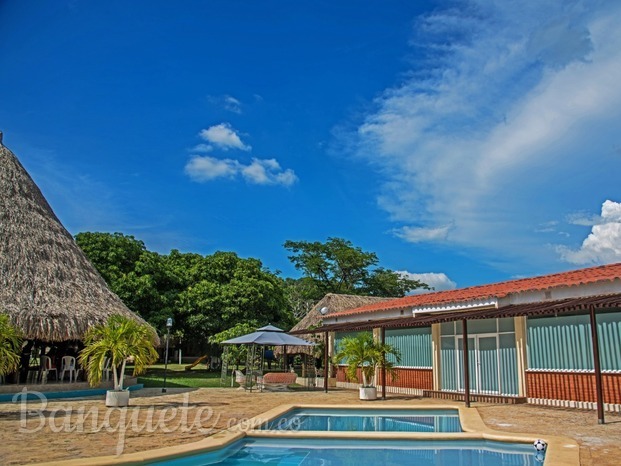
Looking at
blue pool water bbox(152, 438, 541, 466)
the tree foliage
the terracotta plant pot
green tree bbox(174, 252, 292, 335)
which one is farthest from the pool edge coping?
green tree bbox(174, 252, 292, 335)

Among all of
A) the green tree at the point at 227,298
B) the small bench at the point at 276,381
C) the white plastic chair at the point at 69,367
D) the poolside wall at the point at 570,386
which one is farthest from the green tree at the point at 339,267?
the poolside wall at the point at 570,386

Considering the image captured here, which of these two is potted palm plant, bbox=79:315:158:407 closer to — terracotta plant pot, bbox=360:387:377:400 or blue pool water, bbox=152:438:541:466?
blue pool water, bbox=152:438:541:466

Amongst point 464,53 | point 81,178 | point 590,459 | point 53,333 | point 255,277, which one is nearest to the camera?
point 590,459

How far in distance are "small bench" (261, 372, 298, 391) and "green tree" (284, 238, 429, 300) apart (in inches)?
1158

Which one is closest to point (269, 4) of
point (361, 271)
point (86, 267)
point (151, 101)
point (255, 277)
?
point (151, 101)

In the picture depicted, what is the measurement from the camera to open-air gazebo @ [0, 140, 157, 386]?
54.3 ft

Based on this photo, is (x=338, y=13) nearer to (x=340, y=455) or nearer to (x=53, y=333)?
(x=340, y=455)

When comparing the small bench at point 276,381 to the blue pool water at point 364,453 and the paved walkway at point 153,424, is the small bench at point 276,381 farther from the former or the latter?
the blue pool water at point 364,453

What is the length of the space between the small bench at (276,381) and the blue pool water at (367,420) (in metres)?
6.73

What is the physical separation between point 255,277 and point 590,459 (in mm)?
27957

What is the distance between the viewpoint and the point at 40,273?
18.1 metres

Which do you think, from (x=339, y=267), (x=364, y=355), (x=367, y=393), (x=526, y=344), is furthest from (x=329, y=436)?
(x=339, y=267)

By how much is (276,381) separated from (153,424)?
1074 cm

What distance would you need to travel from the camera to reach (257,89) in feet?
55.5
